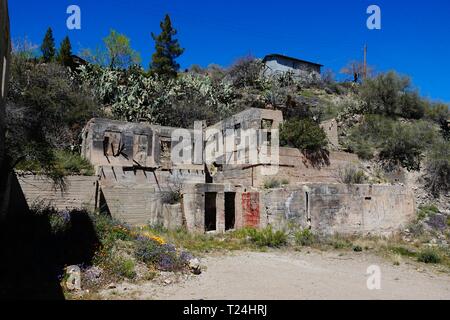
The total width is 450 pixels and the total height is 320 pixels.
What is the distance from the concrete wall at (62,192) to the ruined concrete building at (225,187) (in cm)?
4

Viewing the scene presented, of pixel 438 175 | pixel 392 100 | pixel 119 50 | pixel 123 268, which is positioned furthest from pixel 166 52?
pixel 123 268

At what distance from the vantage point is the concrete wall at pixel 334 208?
1412 cm

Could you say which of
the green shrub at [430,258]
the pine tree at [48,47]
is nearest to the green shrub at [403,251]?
the green shrub at [430,258]

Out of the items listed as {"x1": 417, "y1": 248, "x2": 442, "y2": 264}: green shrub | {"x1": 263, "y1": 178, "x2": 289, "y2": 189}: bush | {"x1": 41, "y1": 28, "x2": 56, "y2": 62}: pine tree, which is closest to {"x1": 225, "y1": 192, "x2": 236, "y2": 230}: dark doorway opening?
{"x1": 263, "y1": 178, "x2": 289, "y2": 189}: bush

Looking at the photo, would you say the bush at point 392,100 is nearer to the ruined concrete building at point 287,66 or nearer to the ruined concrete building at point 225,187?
the ruined concrete building at point 225,187

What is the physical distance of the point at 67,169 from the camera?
15555 millimetres

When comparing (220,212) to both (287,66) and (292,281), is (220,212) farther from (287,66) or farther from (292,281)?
(287,66)

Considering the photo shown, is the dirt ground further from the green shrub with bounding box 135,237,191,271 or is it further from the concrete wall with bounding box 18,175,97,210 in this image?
the concrete wall with bounding box 18,175,97,210

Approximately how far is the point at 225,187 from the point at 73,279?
31.8 feet

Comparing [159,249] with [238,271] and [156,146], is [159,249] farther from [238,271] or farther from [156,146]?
[156,146]

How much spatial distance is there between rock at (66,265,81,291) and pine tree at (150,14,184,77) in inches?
1202

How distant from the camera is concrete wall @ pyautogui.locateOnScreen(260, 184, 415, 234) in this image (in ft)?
46.3
